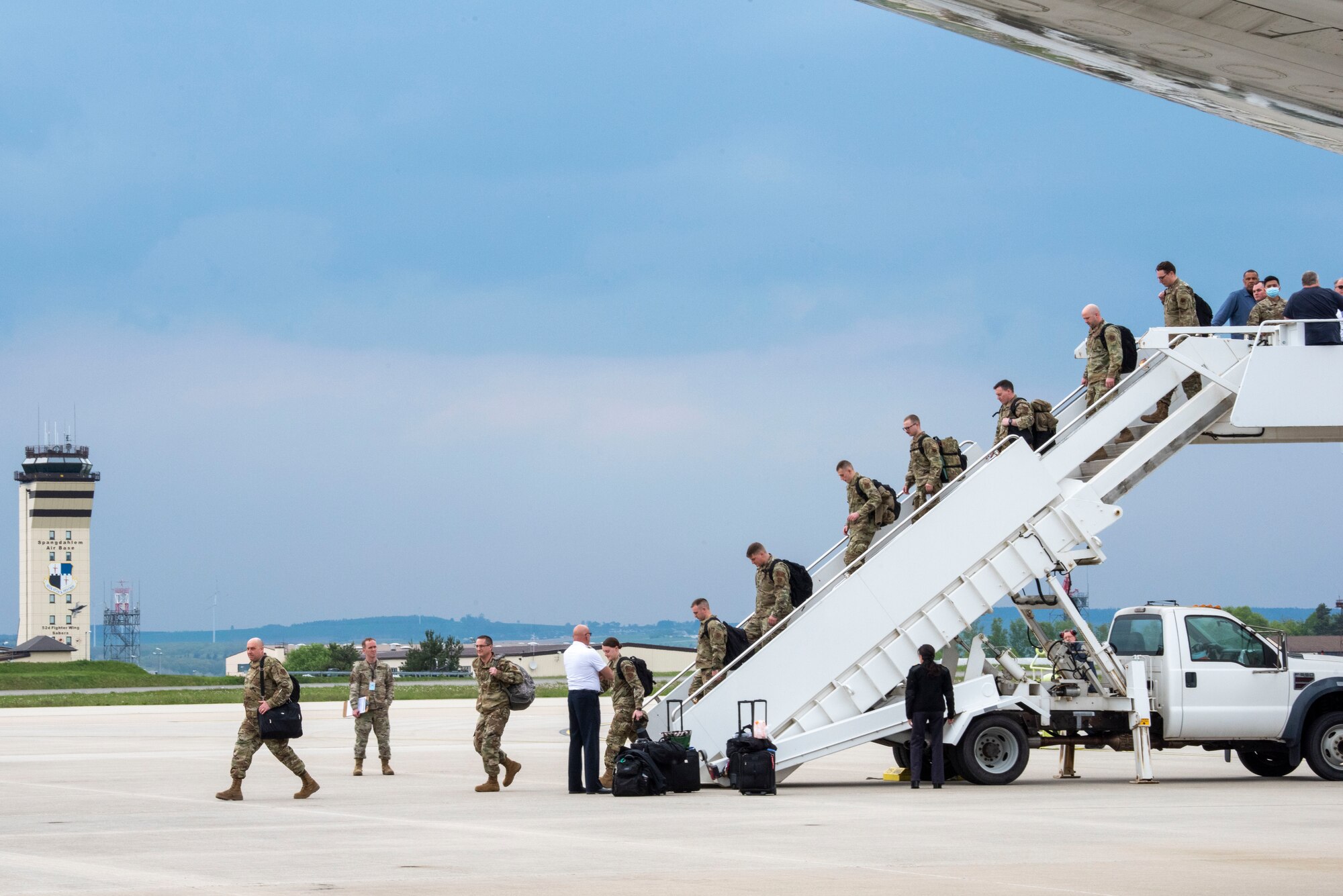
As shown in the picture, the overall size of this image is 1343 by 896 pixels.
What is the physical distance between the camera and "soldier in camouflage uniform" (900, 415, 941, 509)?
1850 cm

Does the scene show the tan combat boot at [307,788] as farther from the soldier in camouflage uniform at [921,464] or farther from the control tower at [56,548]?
the control tower at [56,548]

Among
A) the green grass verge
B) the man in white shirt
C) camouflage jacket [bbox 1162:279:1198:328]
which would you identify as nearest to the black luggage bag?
the man in white shirt

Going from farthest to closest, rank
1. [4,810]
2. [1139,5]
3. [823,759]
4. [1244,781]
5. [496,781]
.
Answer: [823,759] → [1244,781] → [496,781] → [4,810] → [1139,5]

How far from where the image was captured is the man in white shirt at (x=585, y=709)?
1719 centimetres

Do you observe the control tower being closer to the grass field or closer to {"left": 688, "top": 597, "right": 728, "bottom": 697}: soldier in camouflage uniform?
the grass field

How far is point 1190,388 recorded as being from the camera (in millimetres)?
18562

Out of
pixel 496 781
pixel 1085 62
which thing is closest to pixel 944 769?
pixel 496 781

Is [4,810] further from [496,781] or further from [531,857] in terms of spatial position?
[531,857]

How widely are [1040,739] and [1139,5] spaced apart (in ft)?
47.1

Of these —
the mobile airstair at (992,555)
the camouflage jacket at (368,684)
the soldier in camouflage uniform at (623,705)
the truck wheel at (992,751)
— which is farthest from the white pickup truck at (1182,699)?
the camouflage jacket at (368,684)

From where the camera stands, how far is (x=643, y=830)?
43.3 feet

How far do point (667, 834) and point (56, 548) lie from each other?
132 metres

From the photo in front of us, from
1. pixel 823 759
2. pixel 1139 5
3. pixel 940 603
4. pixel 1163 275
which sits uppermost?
pixel 1163 275

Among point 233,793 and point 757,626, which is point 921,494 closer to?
point 757,626
